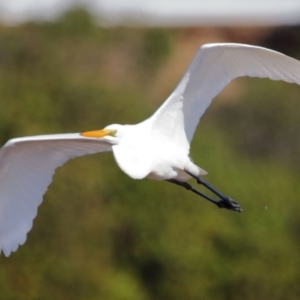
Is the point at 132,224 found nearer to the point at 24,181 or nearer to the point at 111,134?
the point at 24,181

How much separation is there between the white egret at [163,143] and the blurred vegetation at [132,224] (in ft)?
27.1

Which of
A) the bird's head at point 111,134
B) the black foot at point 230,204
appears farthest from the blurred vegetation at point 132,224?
the bird's head at point 111,134

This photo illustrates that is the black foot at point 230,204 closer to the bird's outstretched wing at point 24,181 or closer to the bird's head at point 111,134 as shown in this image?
the bird's outstretched wing at point 24,181

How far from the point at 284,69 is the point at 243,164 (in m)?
13.6

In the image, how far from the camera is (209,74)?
8117 mm

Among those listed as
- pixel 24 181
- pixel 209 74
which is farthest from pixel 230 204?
pixel 24 181

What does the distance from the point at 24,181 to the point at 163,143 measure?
107cm

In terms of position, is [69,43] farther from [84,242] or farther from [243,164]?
[84,242]

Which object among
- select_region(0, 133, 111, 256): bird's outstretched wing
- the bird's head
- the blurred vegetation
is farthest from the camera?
the blurred vegetation

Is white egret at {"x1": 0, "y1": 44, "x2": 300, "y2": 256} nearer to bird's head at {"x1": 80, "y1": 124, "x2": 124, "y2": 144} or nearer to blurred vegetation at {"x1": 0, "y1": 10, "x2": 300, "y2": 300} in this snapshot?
bird's head at {"x1": 80, "y1": 124, "x2": 124, "y2": 144}

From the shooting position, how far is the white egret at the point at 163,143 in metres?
7.84

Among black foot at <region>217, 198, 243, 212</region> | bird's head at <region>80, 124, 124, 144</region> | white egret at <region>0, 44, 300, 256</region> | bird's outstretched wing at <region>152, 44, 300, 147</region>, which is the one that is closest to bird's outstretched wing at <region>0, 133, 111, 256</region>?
white egret at <region>0, 44, 300, 256</region>

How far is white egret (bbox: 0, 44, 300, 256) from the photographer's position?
25.7 ft

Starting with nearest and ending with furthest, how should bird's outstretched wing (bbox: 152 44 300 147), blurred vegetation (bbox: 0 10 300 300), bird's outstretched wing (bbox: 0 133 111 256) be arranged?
bird's outstretched wing (bbox: 152 44 300 147) → bird's outstretched wing (bbox: 0 133 111 256) → blurred vegetation (bbox: 0 10 300 300)
